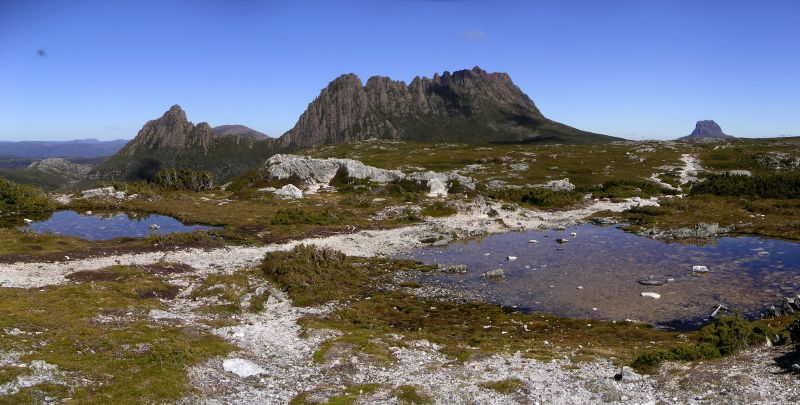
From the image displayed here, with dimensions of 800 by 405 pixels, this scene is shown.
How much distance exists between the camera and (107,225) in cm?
6831

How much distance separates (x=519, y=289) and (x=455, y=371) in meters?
18.3

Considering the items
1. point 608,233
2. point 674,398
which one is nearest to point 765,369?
point 674,398

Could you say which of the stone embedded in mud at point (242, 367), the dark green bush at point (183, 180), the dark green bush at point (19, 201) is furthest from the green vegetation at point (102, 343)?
the dark green bush at point (183, 180)

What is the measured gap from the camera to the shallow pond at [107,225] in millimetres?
61250

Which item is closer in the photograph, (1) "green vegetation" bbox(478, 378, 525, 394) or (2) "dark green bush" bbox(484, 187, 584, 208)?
(1) "green vegetation" bbox(478, 378, 525, 394)

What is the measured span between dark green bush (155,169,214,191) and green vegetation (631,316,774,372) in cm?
11091

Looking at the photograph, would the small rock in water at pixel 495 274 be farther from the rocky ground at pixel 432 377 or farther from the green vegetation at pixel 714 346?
the green vegetation at pixel 714 346

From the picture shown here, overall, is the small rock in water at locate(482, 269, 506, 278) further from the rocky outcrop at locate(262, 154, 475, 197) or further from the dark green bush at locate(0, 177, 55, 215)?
the dark green bush at locate(0, 177, 55, 215)

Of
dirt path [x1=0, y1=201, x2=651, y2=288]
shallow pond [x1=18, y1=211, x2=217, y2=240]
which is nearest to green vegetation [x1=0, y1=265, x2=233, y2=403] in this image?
dirt path [x1=0, y1=201, x2=651, y2=288]

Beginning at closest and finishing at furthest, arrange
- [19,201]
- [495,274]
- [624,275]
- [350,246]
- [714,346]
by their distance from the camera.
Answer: [714,346] < [624,275] < [495,274] < [350,246] < [19,201]

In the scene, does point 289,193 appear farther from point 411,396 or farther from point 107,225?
point 411,396

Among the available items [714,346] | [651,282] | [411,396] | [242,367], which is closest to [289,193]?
[651,282]

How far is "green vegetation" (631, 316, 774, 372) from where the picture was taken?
2366cm

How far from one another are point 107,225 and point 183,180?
53.5m
